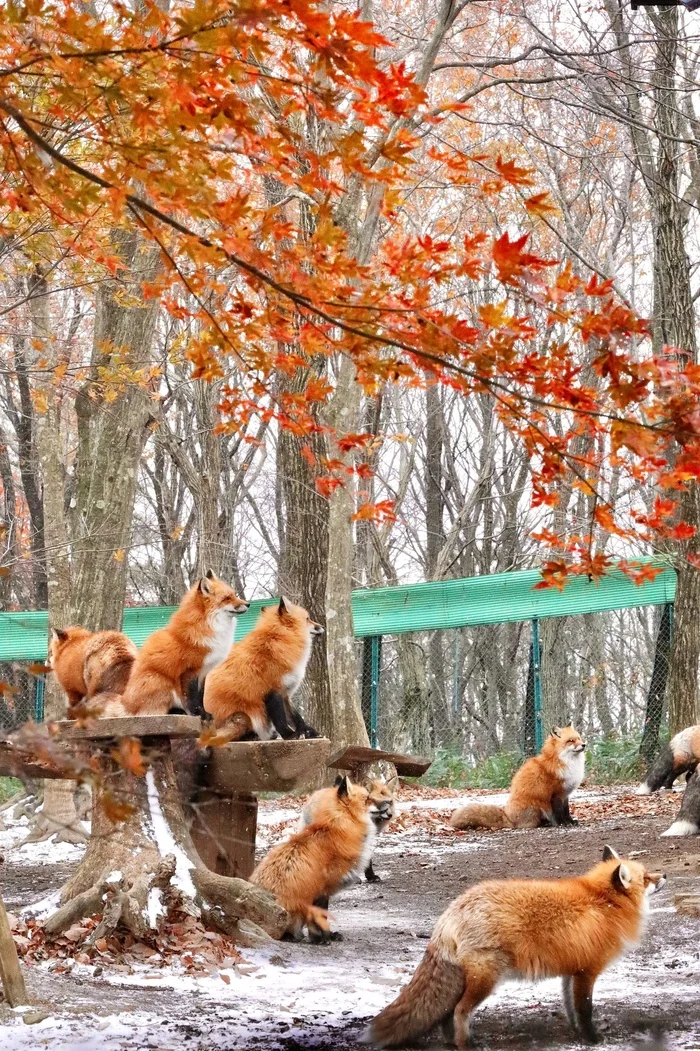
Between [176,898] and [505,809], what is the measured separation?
5.57 metres

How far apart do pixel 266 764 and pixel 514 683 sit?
1510 cm

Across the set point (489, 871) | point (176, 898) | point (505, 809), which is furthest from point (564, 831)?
point (176, 898)

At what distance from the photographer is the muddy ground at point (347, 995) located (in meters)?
4.29

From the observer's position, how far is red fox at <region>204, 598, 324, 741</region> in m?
7.09

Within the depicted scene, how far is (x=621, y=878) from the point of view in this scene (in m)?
4.95

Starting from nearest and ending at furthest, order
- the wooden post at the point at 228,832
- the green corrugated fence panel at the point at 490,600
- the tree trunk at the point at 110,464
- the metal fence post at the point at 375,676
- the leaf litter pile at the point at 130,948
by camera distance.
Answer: the leaf litter pile at the point at 130,948 → the wooden post at the point at 228,832 → the tree trunk at the point at 110,464 → the green corrugated fence panel at the point at 490,600 → the metal fence post at the point at 375,676

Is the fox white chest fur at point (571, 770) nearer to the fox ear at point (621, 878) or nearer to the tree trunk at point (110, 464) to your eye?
the tree trunk at point (110, 464)

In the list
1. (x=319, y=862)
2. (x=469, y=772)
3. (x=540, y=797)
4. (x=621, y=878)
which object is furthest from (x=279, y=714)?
(x=469, y=772)

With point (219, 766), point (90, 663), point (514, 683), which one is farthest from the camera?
point (514, 683)

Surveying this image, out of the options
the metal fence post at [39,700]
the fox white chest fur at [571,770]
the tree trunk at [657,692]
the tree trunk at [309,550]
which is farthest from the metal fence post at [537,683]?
the metal fence post at [39,700]

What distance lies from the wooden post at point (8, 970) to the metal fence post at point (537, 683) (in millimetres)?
10006

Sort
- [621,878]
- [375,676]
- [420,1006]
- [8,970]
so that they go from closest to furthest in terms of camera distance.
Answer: [8,970] < [420,1006] < [621,878] < [375,676]

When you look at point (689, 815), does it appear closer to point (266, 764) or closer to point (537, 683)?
point (266, 764)

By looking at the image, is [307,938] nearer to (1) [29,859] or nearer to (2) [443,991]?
(2) [443,991]
